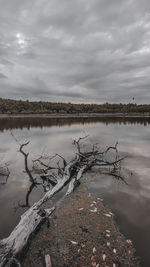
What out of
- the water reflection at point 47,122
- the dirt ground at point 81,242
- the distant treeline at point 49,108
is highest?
the distant treeline at point 49,108

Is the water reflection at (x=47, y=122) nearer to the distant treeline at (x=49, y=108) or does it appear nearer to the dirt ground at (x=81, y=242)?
the dirt ground at (x=81, y=242)

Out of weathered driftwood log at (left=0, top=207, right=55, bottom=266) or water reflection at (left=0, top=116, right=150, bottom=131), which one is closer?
weathered driftwood log at (left=0, top=207, right=55, bottom=266)

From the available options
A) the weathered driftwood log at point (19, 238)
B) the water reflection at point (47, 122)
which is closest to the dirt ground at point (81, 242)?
the weathered driftwood log at point (19, 238)

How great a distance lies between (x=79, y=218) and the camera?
5762 mm

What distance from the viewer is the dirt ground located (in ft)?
13.3

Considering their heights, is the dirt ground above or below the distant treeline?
below

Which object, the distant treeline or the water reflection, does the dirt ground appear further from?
the distant treeline

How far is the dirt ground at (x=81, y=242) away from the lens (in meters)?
4.04

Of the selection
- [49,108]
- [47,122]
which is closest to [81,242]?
[47,122]

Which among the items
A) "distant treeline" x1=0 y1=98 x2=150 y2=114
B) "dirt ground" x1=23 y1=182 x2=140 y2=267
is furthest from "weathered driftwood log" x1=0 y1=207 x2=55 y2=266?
"distant treeline" x1=0 y1=98 x2=150 y2=114

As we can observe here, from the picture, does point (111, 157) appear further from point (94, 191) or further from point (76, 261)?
point (76, 261)

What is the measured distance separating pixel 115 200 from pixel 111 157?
8362 millimetres

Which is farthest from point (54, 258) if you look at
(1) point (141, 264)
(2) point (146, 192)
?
(2) point (146, 192)

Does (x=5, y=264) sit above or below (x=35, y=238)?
above
